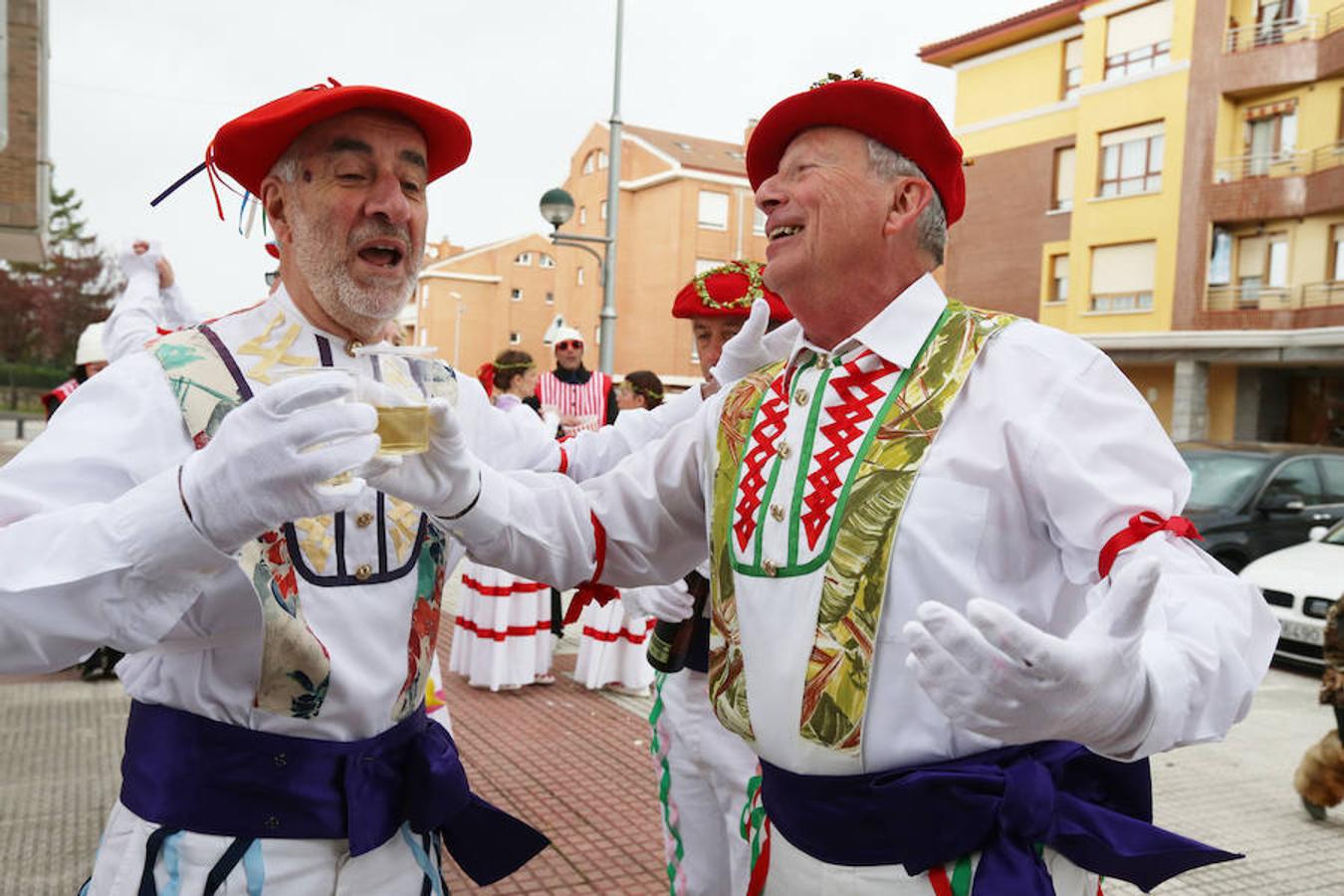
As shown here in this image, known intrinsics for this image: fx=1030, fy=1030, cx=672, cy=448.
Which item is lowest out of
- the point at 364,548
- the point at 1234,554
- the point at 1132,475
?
the point at 1234,554

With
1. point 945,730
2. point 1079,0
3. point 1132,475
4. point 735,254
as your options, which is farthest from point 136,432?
point 735,254

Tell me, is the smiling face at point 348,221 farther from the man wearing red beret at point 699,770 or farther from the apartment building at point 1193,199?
the apartment building at point 1193,199

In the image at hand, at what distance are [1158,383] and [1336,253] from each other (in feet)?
14.9

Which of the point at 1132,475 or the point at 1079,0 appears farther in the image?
the point at 1079,0

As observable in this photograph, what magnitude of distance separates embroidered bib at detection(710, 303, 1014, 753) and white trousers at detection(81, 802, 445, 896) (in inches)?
28.6

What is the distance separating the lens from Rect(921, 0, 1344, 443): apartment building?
70.1 feet

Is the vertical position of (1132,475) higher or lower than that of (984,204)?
lower

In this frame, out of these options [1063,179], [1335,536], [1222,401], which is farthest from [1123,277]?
[1335,536]

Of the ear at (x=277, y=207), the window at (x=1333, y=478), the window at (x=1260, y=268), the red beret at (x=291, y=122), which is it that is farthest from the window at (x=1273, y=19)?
the ear at (x=277, y=207)

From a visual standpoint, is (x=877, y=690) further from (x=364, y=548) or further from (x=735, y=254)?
(x=735, y=254)

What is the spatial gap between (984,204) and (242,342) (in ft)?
89.6

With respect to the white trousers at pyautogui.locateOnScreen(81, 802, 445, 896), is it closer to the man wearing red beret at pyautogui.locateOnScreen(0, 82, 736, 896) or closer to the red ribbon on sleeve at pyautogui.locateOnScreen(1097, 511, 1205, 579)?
the man wearing red beret at pyautogui.locateOnScreen(0, 82, 736, 896)

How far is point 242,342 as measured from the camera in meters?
1.97

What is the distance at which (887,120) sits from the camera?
81.9 inches
